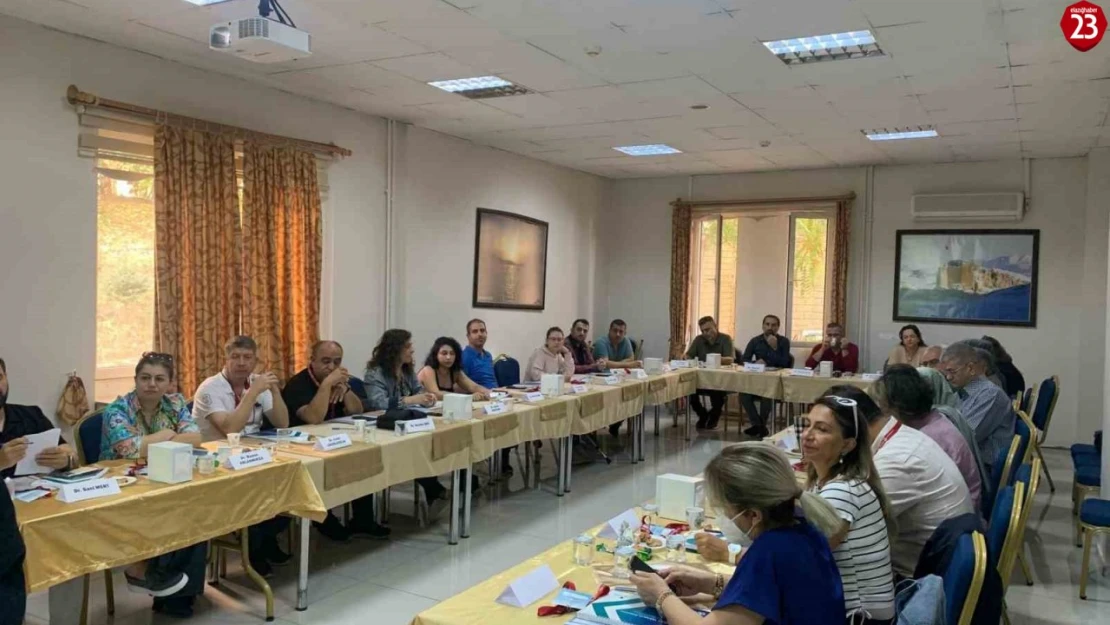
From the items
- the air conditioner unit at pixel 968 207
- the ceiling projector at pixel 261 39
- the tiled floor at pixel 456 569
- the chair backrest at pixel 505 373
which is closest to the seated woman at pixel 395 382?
the tiled floor at pixel 456 569

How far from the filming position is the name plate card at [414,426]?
12.7 feet

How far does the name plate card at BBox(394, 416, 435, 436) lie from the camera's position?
3861 millimetres

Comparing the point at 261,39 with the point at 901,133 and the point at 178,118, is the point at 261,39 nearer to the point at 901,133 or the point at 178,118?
the point at 178,118

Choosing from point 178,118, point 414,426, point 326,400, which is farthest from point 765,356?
point 178,118

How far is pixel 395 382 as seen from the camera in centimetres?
487

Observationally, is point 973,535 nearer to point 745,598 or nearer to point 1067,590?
point 745,598

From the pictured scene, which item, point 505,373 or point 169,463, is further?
point 505,373

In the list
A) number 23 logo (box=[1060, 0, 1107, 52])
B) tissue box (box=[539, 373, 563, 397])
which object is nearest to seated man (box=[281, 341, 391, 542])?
tissue box (box=[539, 373, 563, 397])

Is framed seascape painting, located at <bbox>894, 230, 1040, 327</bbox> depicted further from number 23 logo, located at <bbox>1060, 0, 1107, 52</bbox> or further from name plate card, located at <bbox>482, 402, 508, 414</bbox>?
name plate card, located at <bbox>482, 402, 508, 414</bbox>

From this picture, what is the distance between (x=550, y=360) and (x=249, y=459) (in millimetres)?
3829

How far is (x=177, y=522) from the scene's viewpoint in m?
2.74

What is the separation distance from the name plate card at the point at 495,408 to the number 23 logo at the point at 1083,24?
11.7ft

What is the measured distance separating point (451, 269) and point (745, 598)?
594 centimetres

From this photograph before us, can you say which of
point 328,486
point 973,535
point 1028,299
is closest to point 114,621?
point 328,486
